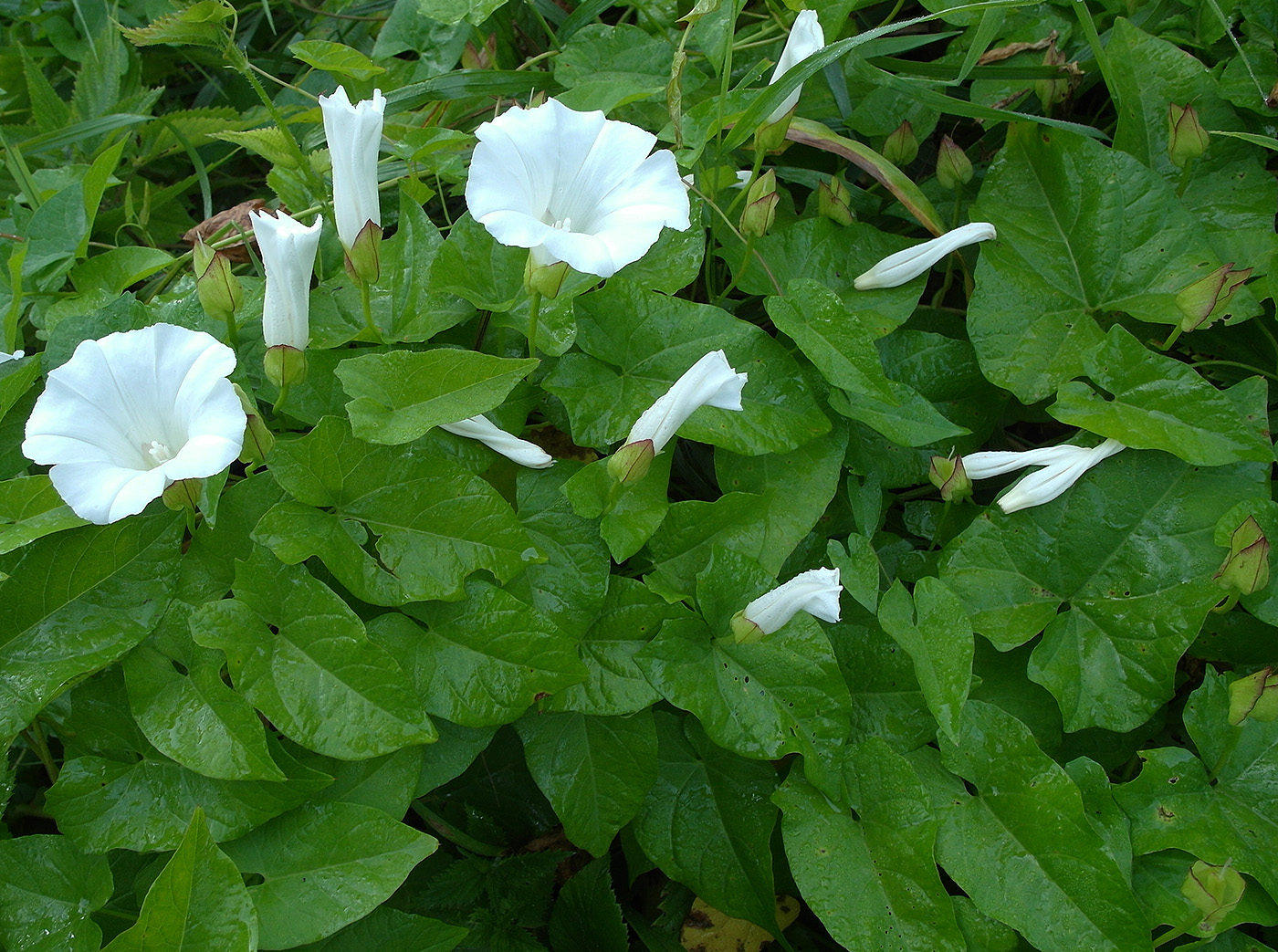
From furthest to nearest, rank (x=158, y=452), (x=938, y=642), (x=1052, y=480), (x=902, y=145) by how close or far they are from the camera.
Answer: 1. (x=902, y=145)
2. (x=1052, y=480)
3. (x=938, y=642)
4. (x=158, y=452)

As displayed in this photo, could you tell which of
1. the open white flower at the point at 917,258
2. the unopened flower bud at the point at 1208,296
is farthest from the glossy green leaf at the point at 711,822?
the unopened flower bud at the point at 1208,296

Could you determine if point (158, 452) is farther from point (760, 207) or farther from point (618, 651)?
point (760, 207)

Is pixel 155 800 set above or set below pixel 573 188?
below

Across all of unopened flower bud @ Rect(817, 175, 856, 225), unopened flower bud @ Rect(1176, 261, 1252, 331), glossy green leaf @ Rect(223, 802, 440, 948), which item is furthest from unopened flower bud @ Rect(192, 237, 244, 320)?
unopened flower bud @ Rect(1176, 261, 1252, 331)

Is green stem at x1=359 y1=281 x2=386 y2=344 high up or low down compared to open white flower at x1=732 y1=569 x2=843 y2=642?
up

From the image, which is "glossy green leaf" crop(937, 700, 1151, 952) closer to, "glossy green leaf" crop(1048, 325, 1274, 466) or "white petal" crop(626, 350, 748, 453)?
"glossy green leaf" crop(1048, 325, 1274, 466)

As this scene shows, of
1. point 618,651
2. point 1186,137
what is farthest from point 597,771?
point 1186,137
